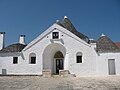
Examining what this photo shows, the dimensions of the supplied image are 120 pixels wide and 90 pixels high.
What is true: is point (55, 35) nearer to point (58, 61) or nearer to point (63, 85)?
point (58, 61)

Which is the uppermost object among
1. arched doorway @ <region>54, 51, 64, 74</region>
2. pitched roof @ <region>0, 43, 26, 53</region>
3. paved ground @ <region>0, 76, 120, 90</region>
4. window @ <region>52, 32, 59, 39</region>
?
window @ <region>52, 32, 59, 39</region>

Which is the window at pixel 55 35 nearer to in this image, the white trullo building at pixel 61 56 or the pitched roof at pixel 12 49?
the white trullo building at pixel 61 56

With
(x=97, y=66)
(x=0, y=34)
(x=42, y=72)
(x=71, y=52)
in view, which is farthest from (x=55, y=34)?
(x=0, y=34)

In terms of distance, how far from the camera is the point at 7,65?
89.1ft

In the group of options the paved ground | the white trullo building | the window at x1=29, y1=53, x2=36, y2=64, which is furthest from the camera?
the window at x1=29, y1=53, x2=36, y2=64

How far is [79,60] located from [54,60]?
457 centimetres

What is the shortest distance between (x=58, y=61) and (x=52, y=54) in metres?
1.43

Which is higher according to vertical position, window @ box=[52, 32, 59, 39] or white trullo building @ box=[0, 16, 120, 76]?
window @ box=[52, 32, 59, 39]

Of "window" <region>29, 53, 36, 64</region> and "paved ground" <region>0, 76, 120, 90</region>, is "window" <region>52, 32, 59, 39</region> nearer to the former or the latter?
"window" <region>29, 53, 36, 64</region>

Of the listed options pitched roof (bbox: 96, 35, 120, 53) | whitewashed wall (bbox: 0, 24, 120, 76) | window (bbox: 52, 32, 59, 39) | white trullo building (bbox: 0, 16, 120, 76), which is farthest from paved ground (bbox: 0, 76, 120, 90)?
window (bbox: 52, 32, 59, 39)

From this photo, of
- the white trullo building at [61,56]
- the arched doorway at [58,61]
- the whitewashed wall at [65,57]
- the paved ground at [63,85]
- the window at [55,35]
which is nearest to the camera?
the paved ground at [63,85]

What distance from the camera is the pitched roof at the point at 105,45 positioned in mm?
24750

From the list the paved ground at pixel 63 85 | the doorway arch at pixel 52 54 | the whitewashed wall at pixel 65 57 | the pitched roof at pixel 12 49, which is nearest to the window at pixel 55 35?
the whitewashed wall at pixel 65 57

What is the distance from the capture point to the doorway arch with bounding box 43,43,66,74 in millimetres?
26772
